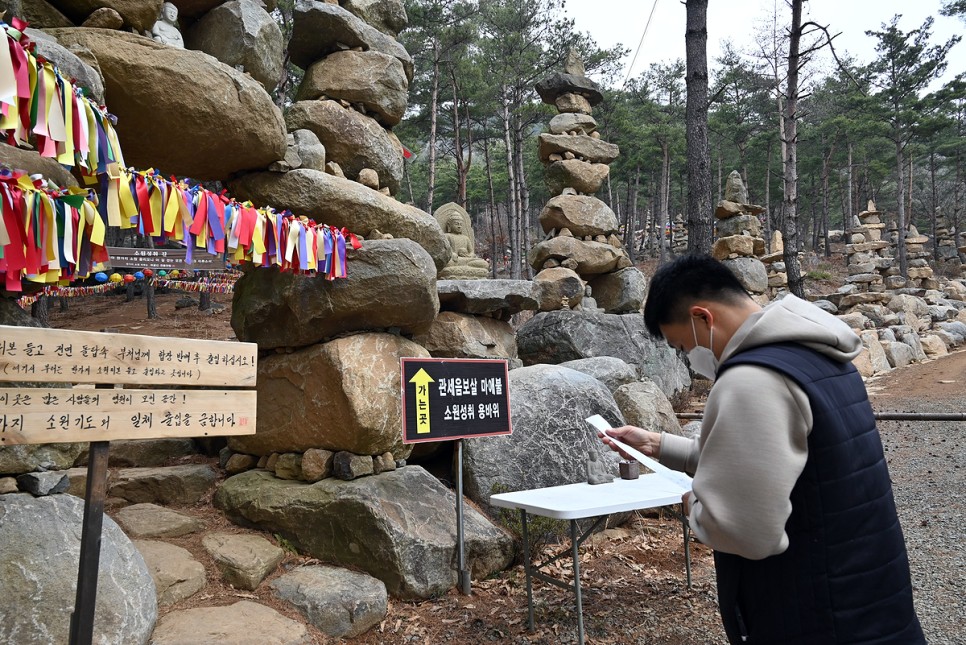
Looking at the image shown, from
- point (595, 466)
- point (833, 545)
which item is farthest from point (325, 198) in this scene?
point (833, 545)

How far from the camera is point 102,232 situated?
11.1 ft

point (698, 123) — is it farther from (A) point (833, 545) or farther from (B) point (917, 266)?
(B) point (917, 266)

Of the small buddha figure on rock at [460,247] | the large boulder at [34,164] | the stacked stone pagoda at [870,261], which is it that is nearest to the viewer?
the large boulder at [34,164]

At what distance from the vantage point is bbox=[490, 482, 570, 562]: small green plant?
5.04m

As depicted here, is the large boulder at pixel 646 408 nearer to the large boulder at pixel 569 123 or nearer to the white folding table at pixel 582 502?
the white folding table at pixel 582 502

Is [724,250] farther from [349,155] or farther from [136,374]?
[136,374]

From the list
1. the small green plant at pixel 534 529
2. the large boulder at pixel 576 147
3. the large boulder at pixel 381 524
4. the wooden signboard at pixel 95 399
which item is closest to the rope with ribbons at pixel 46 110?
the wooden signboard at pixel 95 399

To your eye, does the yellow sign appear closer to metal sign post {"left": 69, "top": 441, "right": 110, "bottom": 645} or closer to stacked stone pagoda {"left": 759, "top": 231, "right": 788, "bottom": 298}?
metal sign post {"left": 69, "top": 441, "right": 110, "bottom": 645}

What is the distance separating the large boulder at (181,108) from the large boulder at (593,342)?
5.92m

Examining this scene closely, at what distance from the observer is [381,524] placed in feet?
14.6

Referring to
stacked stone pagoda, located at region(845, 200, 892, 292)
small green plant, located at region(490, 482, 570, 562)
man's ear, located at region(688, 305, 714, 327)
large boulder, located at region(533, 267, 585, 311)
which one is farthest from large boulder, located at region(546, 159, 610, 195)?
stacked stone pagoda, located at region(845, 200, 892, 292)

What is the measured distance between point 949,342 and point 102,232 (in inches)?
791

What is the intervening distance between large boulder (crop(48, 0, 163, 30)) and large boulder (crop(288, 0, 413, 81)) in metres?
1.86

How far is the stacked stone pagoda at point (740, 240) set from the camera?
15.0 m
